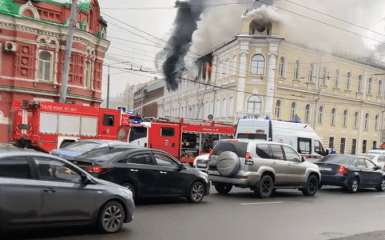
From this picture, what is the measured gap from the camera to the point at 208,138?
26969 mm

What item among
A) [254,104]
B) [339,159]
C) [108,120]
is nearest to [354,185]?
[339,159]

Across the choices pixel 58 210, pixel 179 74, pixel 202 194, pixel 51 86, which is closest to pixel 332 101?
pixel 179 74

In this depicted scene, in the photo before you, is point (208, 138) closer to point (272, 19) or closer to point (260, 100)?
point (260, 100)

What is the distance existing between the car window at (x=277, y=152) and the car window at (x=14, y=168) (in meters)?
8.86

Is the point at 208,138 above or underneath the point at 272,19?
underneath

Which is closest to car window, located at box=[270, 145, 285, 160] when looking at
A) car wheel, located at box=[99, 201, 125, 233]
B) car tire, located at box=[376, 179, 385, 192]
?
car tire, located at box=[376, 179, 385, 192]

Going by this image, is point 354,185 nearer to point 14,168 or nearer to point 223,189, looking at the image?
point 223,189

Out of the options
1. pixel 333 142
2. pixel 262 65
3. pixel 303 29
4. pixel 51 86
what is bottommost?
pixel 333 142

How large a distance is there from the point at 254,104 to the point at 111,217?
3675 cm

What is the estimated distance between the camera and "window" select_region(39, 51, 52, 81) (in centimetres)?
3091

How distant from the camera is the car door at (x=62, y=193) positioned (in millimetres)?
6797

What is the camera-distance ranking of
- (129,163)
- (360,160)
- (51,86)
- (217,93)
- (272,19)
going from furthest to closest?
(217,93), (272,19), (51,86), (360,160), (129,163)

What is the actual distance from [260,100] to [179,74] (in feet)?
36.3

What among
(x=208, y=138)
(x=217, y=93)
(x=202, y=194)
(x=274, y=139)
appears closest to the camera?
(x=202, y=194)
